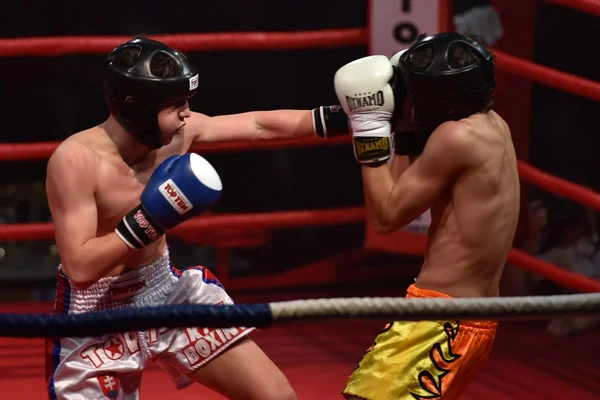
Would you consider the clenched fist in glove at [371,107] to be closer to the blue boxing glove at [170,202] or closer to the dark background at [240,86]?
the blue boxing glove at [170,202]

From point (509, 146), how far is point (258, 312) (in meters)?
0.99

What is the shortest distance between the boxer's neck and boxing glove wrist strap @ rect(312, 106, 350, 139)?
18.7 inches

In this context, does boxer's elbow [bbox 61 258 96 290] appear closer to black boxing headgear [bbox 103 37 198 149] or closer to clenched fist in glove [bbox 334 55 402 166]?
black boxing headgear [bbox 103 37 198 149]

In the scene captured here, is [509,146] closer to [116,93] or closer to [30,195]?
[116,93]

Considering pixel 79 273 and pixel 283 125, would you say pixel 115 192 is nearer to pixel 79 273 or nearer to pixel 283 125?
pixel 79 273

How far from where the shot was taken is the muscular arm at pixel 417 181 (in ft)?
7.03

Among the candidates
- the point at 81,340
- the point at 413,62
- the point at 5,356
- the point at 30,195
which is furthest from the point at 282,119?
the point at 30,195

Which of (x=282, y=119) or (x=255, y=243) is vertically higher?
(x=282, y=119)

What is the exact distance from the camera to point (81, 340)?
2.22 meters

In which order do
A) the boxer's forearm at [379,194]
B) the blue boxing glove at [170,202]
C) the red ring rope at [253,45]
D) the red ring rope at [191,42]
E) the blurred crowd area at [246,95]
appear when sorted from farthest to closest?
1. the blurred crowd area at [246,95]
2. the red ring rope at [191,42]
3. the red ring rope at [253,45]
4. the boxer's forearm at [379,194]
5. the blue boxing glove at [170,202]

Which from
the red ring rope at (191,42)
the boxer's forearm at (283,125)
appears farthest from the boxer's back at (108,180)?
the red ring rope at (191,42)

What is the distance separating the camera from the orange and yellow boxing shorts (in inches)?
83.9

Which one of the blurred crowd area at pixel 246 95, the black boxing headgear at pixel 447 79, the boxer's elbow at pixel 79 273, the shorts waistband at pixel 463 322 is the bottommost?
the blurred crowd area at pixel 246 95

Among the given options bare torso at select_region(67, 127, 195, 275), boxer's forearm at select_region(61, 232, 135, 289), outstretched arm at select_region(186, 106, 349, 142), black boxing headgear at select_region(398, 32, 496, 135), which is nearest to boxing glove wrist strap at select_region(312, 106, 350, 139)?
outstretched arm at select_region(186, 106, 349, 142)
